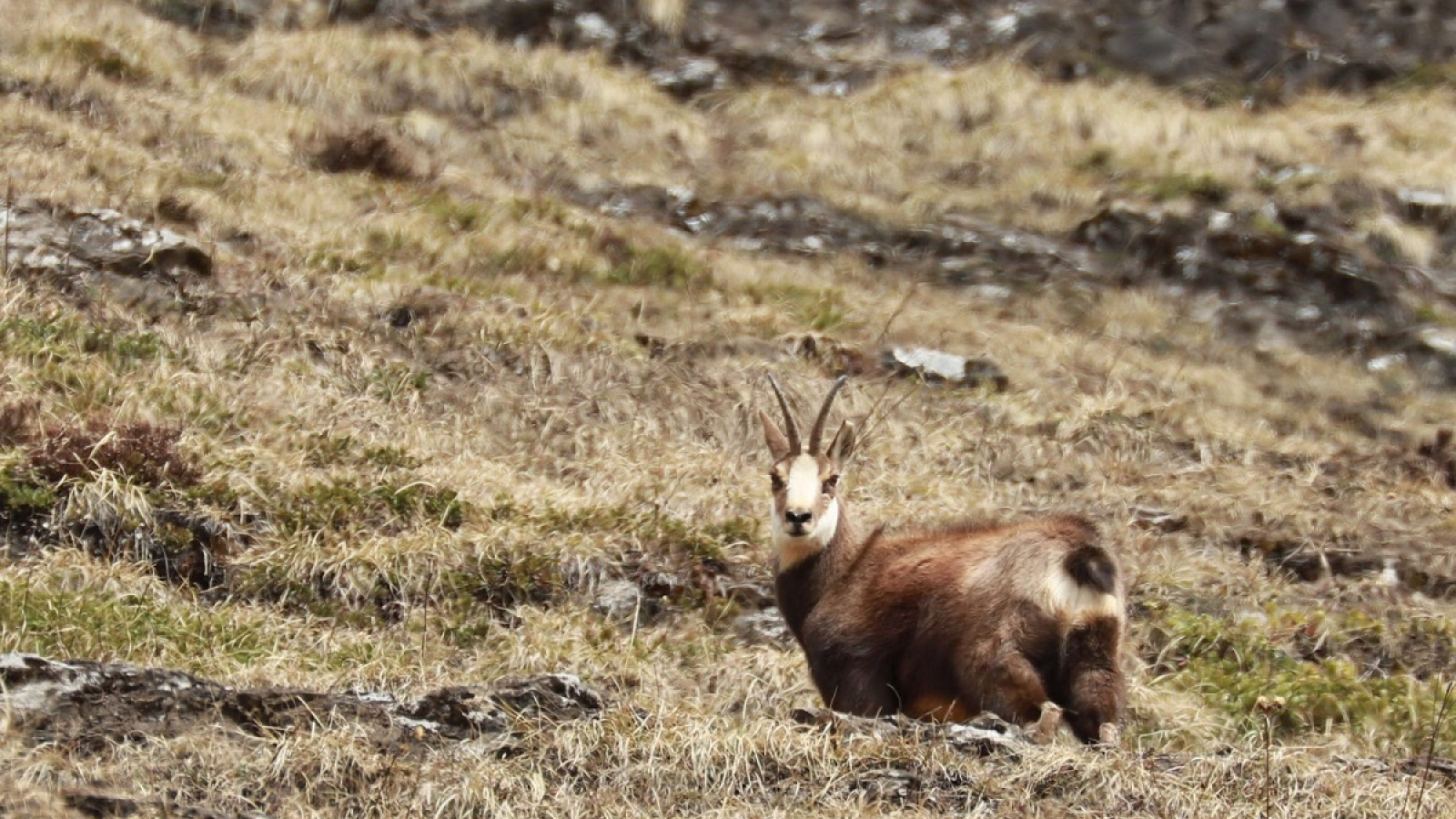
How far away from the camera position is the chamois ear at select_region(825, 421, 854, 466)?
778 cm

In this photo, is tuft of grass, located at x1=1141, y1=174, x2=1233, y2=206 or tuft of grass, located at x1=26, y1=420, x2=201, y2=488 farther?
tuft of grass, located at x1=1141, y1=174, x2=1233, y2=206

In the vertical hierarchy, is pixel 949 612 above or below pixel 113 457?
above

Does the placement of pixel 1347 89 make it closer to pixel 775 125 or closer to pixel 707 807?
pixel 775 125

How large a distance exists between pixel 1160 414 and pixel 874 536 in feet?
18.6

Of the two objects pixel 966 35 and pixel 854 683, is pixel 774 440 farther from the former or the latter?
pixel 966 35

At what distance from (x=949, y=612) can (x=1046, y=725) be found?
74 cm

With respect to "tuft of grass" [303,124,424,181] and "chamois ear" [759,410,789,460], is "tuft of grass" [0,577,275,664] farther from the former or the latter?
"tuft of grass" [303,124,424,181]

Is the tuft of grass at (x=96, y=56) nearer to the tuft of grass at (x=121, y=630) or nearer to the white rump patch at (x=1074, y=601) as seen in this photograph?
the tuft of grass at (x=121, y=630)

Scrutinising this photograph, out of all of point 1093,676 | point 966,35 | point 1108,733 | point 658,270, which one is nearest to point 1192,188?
point 966,35

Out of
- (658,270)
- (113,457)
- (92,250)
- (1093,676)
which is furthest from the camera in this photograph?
(658,270)

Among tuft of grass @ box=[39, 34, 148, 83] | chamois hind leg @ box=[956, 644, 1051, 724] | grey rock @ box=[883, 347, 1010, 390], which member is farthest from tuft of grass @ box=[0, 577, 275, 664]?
tuft of grass @ box=[39, 34, 148, 83]

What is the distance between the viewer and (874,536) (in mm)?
7477

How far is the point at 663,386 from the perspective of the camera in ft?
38.1

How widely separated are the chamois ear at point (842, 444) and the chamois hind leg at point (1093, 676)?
1879 millimetres
